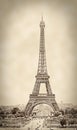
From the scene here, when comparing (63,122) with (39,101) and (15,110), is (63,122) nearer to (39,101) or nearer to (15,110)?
(39,101)

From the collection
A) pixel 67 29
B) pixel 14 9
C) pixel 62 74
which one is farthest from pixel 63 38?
pixel 14 9

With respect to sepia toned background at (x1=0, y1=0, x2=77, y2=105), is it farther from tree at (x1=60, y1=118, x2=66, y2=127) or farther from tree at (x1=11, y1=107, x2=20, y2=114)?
tree at (x1=60, y1=118, x2=66, y2=127)

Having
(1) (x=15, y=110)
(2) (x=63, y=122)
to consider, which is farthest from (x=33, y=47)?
(2) (x=63, y=122)

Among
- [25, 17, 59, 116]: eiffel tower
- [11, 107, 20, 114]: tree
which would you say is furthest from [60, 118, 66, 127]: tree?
[11, 107, 20, 114]: tree

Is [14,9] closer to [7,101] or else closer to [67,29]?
[67,29]

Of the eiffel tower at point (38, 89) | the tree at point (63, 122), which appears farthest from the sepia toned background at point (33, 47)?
the tree at point (63, 122)

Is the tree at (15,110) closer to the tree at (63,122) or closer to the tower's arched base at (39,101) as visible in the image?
the tower's arched base at (39,101)

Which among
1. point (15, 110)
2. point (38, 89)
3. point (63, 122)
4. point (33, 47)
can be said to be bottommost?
point (63, 122)
